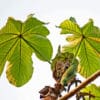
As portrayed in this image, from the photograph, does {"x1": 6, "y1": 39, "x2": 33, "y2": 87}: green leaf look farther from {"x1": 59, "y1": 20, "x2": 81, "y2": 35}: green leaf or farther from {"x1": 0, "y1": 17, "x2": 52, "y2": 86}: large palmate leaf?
{"x1": 59, "y1": 20, "x2": 81, "y2": 35}: green leaf

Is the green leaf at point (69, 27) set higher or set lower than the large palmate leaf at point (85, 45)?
higher

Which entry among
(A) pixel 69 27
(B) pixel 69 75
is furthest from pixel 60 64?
(A) pixel 69 27

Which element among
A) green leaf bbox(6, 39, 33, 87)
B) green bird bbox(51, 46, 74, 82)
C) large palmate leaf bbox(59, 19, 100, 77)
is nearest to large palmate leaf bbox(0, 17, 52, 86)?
green leaf bbox(6, 39, 33, 87)

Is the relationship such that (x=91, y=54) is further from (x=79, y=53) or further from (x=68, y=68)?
(x=68, y=68)

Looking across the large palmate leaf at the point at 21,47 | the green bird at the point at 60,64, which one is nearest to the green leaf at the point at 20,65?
the large palmate leaf at the point at 21,47

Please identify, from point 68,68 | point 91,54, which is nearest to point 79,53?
point 91,54

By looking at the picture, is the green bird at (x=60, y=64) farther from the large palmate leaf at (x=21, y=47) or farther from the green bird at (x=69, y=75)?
the large palmate leaf at (x=21, y=47)
